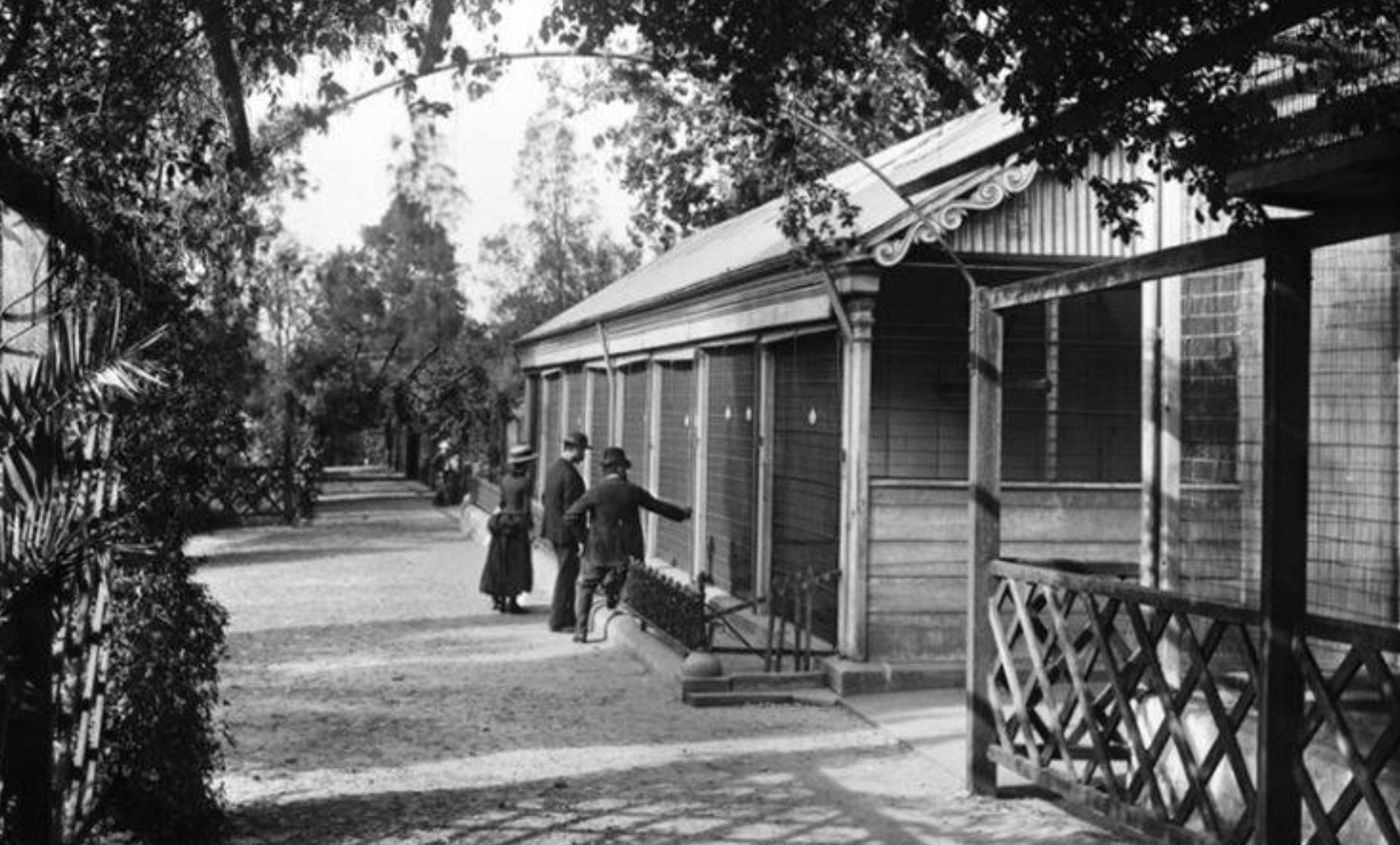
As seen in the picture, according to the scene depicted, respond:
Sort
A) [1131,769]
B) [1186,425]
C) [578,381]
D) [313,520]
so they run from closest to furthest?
[1131,769]
[1186,425]
[578,381]
[313,520]

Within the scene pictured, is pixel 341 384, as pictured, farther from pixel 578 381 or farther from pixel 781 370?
pixel 781 370

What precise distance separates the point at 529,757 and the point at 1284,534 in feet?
16.8

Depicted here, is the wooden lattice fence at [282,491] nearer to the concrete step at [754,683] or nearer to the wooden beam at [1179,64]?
the concrete step at [754,683]

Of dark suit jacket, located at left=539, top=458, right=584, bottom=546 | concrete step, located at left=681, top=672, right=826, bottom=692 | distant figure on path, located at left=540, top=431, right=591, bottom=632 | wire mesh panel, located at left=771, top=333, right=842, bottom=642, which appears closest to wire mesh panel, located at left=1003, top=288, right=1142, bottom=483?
wire mesh panel, located at left=771, top=333, right=842, bottom=642

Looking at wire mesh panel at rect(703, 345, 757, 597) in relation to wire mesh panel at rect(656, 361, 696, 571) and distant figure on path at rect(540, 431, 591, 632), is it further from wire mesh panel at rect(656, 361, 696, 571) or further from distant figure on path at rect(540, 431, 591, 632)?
distant figure on path at rect(540, 431, 591, 632)

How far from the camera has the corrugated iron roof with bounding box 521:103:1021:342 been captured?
1310 centimetres

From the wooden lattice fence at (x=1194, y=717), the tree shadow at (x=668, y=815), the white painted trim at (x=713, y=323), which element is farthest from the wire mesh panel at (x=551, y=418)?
the wooden lattice fence at (x=1194, y=717)

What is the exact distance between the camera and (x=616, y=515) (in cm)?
1424

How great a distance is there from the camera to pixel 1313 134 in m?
7.23

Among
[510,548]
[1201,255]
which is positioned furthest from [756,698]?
[510,548]

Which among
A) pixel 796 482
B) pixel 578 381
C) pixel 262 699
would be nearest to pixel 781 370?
pixel 796 482

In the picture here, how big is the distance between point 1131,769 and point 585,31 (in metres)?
5.09

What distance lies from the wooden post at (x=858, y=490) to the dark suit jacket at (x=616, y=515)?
2428 mm

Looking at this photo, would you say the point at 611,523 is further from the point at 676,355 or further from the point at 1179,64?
the point at 1179,64
